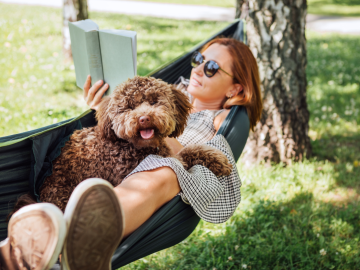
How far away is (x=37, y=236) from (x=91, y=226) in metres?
0.19

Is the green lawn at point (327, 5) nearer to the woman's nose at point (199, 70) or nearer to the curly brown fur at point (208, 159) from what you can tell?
the woman's nose at point (199, 70)

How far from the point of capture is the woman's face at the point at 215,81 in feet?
9.67

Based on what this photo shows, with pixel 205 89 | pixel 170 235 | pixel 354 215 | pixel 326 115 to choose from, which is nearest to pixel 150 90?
pixel 170 235

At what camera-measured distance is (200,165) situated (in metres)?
2.04

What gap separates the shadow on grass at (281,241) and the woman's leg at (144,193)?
3.25 ft

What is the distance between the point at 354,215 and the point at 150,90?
2351 mm

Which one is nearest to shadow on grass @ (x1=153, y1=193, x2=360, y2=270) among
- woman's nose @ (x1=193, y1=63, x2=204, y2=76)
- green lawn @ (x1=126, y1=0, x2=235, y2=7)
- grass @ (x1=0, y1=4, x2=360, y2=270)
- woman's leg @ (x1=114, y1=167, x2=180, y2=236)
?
grass @ (x1=0, y1=4, x2=360, y2=270)

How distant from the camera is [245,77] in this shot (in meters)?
2.97

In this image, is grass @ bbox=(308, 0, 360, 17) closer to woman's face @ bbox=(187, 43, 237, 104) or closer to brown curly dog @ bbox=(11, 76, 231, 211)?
woman's face @ bbox=(187, 43, 237, 104)

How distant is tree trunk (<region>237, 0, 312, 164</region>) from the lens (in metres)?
3.71

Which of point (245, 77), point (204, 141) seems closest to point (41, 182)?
point (204, 141)

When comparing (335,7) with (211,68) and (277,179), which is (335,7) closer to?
(277,179)

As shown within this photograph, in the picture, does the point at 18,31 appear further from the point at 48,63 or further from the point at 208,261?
the point at 208,261

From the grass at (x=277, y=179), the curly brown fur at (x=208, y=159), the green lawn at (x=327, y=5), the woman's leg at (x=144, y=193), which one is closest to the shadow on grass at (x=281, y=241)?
the grass at (x=277, y=179)
